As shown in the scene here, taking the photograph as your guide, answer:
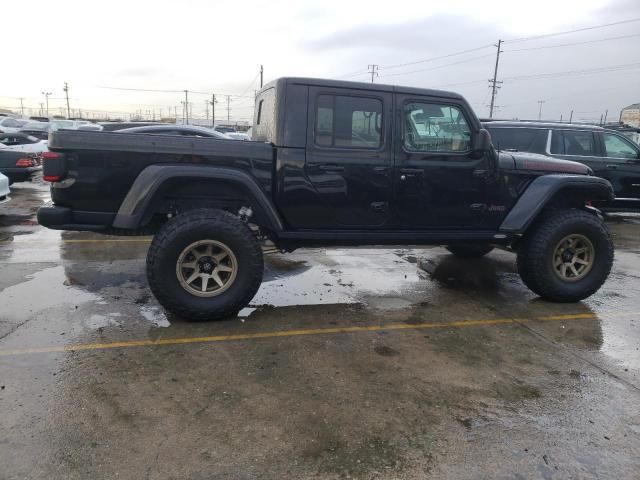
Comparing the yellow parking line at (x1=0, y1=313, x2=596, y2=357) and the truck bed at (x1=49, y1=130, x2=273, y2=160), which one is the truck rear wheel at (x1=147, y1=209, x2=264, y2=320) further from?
the truck bed at (x1=49, y1=130, x2=273, y2=160)

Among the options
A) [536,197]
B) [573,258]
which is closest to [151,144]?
[536,197]

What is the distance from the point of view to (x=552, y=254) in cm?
519

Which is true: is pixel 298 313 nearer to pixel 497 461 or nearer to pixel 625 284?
pixel 497 461

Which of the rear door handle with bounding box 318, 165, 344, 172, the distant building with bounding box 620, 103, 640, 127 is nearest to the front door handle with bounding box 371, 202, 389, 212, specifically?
the rear door handle with bounding box 318, 165, 344, 172

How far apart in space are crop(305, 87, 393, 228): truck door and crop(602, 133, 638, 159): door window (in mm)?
7081

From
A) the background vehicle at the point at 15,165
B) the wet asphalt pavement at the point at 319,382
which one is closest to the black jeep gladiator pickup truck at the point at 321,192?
the wet asphalt pavement at the point at 319,382

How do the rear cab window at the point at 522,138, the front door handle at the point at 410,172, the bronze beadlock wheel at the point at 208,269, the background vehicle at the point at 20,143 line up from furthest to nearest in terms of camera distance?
the background vehicle at the point at 20,143 < the rear cab window at the point at 522,138 < the front door handle at the point at 410,172 < the bronze beadlock wheel at the point at 208,269

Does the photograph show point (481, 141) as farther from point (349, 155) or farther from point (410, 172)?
point (349, 155)

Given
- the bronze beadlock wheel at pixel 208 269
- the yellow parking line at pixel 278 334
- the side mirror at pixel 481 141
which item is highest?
the side mirror at pixel 481 141

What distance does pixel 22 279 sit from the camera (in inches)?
212

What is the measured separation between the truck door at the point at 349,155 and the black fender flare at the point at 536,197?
4.57ft

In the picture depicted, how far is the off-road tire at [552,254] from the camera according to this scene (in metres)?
5.17

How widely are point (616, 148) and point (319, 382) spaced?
9045mm

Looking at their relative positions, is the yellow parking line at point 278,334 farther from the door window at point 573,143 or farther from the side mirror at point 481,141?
the door window at point 573,143
